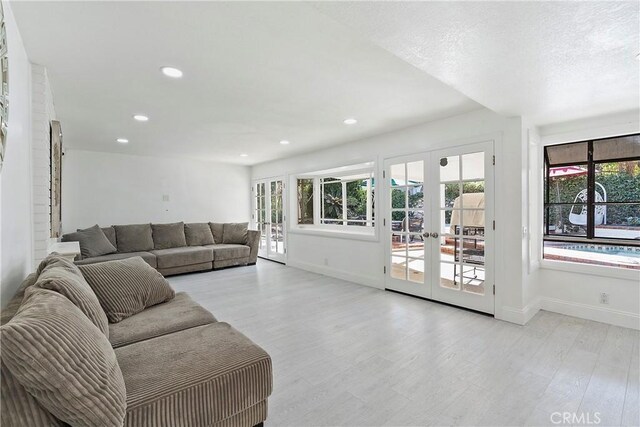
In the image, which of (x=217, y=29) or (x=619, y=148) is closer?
(x=217, y=29)

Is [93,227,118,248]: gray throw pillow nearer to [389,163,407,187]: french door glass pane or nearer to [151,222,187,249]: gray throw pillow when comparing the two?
[151,222,187,249]: gray throw pillow

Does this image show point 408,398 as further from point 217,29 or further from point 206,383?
point 217,29

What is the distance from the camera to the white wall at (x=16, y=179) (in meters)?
1.49

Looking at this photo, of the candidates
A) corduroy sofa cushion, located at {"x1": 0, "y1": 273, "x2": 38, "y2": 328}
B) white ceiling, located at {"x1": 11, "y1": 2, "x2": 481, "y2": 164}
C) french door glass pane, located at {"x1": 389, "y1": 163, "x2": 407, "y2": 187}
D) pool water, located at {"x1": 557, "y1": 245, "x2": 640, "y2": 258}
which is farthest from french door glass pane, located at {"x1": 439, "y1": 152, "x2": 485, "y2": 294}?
corduroy sofa cushion, located at {"x1": 0, "y1": 273, "x2": 38, "y2": 328}

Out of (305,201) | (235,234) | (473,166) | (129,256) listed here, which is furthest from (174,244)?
(473,166)

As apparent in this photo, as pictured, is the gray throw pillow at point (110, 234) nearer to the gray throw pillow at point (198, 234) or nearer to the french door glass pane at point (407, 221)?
the gray throw pillow at point (198, 234)

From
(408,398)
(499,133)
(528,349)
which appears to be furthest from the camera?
(499,133)

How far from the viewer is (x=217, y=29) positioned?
1738mm

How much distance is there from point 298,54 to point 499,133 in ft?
7.60

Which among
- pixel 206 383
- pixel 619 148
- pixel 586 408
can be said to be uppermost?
pixel 619 148

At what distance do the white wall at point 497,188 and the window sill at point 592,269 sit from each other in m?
0.69

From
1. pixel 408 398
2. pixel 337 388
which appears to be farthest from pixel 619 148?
pixel 337 388

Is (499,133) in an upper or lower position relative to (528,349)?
upper

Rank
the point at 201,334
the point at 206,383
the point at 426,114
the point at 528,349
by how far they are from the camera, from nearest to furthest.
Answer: the point at 206,383 < the point at 201,334 < the point at 528,349 < the point at 426,114
